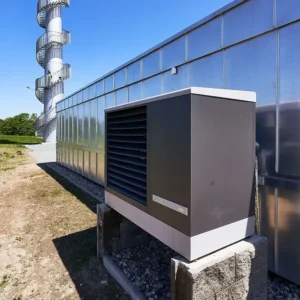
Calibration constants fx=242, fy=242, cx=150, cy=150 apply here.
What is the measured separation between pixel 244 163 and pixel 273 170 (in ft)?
2.82

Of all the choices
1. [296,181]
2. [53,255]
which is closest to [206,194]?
[296,181]

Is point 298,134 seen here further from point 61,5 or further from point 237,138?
point 61,5

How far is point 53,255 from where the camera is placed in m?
3.59

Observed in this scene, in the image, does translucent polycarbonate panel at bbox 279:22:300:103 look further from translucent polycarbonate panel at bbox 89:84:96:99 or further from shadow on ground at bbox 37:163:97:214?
translucent polycarbonate panel at bbox 89:84:96:99

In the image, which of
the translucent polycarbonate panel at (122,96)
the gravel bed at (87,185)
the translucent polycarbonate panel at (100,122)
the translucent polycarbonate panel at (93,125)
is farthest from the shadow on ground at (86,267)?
the translucent polycarbonate panel at (93,125)

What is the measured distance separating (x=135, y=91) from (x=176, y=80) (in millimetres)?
1806

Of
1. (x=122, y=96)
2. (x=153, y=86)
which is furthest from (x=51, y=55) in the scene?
(x=153, y=86)

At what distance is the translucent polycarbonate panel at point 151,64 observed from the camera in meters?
4.97

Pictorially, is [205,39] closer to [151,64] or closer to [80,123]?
[151,64]

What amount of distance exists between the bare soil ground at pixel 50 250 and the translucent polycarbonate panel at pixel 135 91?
9.39 feet

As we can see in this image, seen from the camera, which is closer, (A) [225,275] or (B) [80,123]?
(A) [225,275]

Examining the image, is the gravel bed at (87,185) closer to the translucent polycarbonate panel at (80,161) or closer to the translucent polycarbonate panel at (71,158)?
the translucent polycarbonate panel at (80,161)

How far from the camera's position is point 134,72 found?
5.95 m

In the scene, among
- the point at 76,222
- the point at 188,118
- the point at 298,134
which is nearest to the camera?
the point at 188,118
